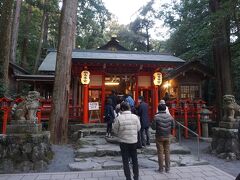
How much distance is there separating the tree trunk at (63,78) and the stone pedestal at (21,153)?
2.70 meters

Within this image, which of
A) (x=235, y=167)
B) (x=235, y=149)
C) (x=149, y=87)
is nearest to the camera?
(x=235, y=167)

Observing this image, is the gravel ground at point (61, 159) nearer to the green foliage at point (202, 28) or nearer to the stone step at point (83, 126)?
the stone step at point (83, 126)

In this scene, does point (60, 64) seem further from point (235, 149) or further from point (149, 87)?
point (235, 149)

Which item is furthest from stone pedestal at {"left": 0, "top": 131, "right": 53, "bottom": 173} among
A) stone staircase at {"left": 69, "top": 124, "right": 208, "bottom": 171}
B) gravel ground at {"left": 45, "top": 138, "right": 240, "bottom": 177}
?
stone staircase at {"left": 69, "top": 124, "right": 208, "bottom": 171}

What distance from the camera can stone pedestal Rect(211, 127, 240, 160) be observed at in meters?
7.71

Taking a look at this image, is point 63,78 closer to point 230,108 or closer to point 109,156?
point 109,156

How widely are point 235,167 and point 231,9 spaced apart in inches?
275

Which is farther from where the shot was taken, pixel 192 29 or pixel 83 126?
pixel 192 29

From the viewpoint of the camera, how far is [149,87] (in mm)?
13250

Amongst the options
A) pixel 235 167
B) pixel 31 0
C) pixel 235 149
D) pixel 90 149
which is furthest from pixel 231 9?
pixel 31 0

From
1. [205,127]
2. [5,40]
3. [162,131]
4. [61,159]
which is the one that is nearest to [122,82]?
[205,127]

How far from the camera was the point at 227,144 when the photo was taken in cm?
786

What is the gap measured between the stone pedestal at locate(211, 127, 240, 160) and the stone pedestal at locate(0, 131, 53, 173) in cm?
599

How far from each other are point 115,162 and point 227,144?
13.3ft
